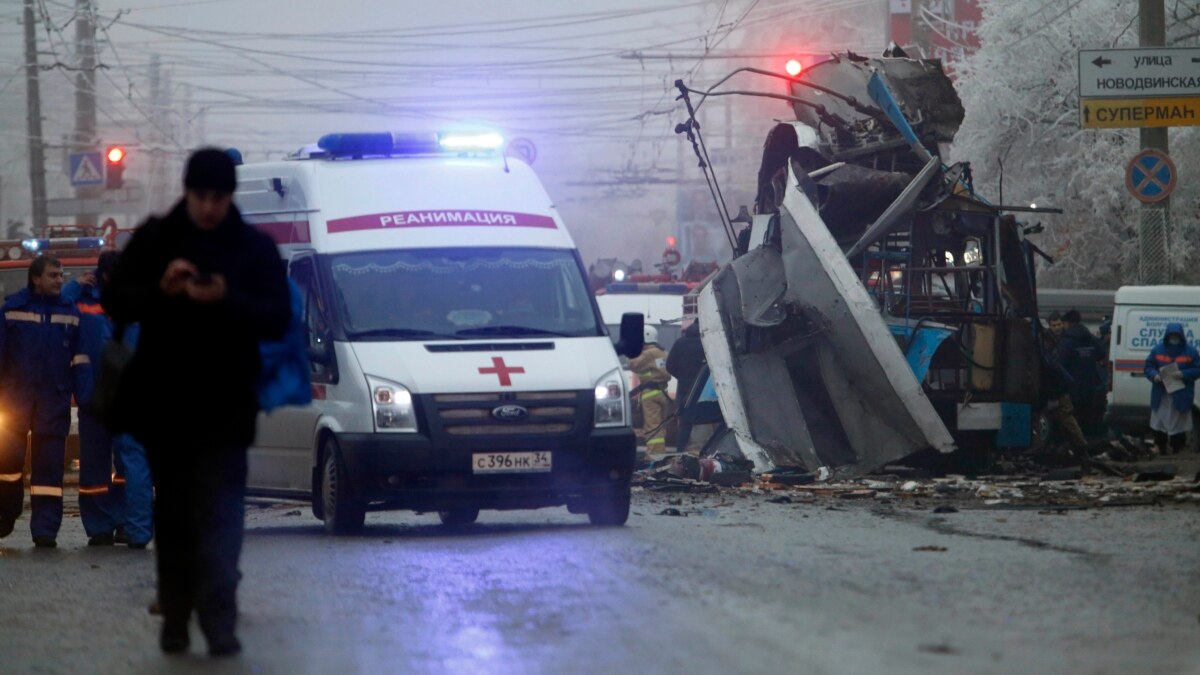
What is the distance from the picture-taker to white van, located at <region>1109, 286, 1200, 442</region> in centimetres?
2075

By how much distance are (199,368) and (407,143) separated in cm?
689

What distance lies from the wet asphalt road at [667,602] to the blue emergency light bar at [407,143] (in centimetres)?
285

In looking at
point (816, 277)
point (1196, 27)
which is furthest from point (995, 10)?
point (816, 277)

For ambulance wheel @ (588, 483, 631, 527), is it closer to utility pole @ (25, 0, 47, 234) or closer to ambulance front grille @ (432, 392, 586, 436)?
ambulance front grille @ (432, 392, 586, 436)

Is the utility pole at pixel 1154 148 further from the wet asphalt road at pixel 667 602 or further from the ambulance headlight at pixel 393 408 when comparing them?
the ambulance headlight at pixel 393 408

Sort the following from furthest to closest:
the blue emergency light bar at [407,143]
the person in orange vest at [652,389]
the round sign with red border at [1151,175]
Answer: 1. the person in orange vest at [652,389]
2. the round sign with red border at [1151,175]
3. the blue emergency light bar at [407,143]

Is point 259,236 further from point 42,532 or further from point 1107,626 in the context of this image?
point 42,532

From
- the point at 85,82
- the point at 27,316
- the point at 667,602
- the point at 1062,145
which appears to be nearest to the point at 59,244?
the point at 27,316

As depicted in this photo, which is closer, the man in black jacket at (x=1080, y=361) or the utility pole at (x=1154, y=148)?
the utility pole at (x=1154, y=148)

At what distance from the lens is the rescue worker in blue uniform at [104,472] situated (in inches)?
425

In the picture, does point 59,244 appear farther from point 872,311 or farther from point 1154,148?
point 1154,148

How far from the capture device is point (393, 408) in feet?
34.7

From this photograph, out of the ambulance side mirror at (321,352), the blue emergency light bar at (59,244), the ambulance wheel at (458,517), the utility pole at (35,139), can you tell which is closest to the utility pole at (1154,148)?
the ambulance wheel at (458,517)

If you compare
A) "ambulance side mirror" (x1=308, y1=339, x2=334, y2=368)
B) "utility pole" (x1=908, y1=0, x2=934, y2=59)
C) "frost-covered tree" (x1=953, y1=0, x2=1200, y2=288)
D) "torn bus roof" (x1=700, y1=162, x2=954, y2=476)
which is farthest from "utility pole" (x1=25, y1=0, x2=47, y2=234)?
"ambulance side mirror" (x1=308, y1=339, x2=334, y2=368)
